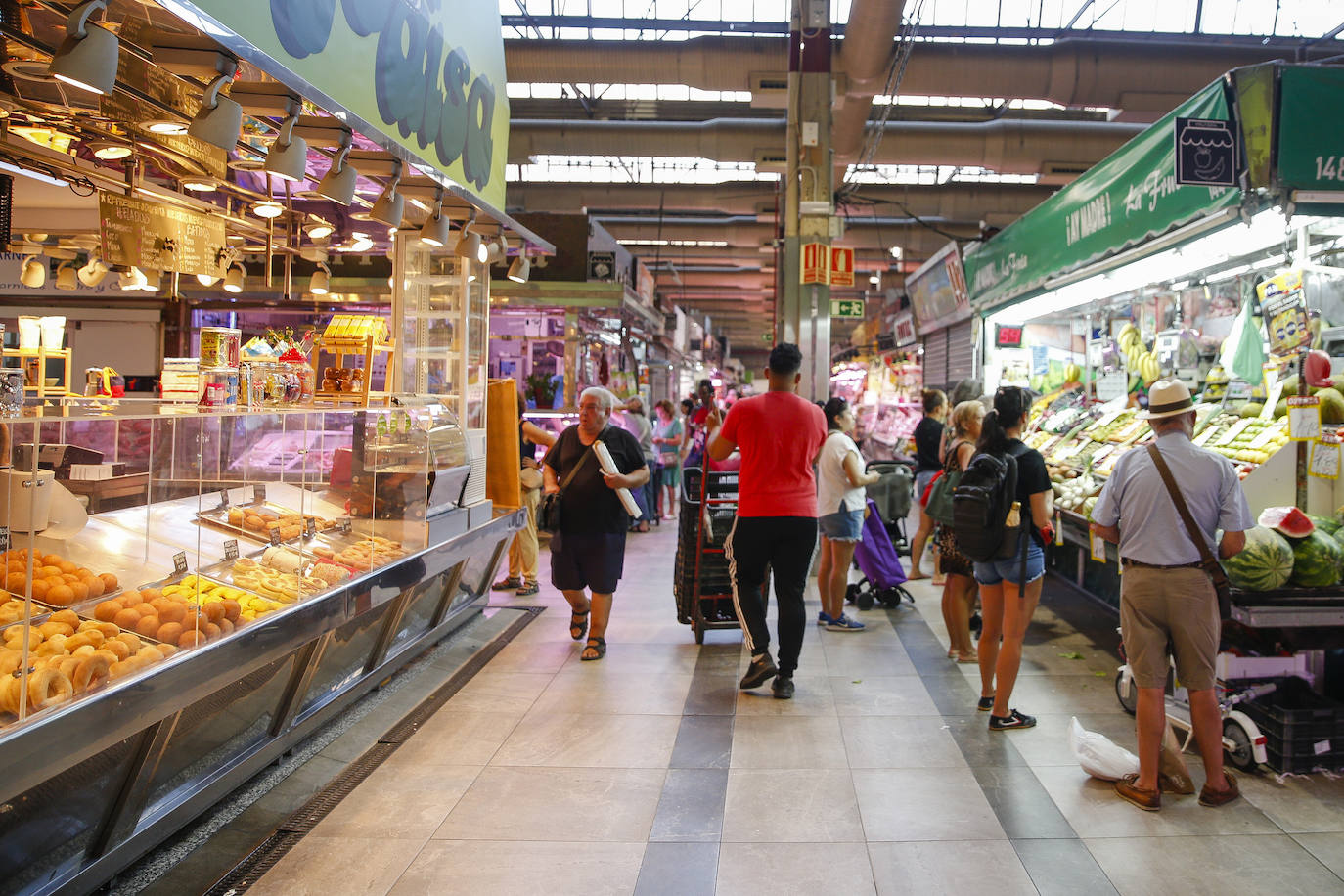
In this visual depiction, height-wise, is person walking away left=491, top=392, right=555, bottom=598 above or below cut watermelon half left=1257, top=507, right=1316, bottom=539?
below

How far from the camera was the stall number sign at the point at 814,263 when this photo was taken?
9422mm

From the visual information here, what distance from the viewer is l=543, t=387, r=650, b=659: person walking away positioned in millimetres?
5926

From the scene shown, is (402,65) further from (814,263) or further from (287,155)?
(814,263)

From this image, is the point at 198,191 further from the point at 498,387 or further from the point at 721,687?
the point at 721,687

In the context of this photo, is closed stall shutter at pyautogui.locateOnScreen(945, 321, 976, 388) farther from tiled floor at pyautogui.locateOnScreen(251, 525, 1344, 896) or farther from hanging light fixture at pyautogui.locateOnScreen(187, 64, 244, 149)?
hanging light fixture at pyautogui.locateOnScreen(187, 64, 244, 149)

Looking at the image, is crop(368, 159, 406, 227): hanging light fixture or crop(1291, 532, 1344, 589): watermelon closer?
crop(1291, 532, 1344, 589): watermelon

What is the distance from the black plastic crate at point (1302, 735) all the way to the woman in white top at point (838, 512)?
9.28 feet

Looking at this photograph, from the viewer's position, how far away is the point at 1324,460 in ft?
15.6

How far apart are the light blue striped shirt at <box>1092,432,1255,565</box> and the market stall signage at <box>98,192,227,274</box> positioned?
5.74 m

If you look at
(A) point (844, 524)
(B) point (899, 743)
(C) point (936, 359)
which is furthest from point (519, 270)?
(C) point (936, 359)

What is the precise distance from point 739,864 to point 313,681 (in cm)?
209

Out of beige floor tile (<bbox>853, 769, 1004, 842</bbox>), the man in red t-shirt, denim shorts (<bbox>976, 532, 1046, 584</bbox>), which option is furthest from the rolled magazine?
beige floor tile (<bbox>853, 769, 1004, 842</bbox>)

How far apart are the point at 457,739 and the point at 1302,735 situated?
12.4ft

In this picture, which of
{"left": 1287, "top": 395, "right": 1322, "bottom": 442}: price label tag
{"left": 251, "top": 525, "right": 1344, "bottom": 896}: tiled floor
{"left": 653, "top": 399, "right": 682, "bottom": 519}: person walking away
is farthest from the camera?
{"left": 653, "top": 399, "right": 682, "bottom": 519}: person walking away
